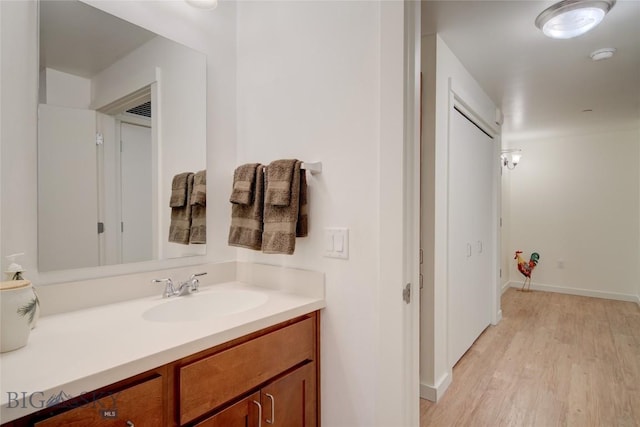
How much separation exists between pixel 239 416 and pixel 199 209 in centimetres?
90

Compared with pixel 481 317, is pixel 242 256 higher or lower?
higher

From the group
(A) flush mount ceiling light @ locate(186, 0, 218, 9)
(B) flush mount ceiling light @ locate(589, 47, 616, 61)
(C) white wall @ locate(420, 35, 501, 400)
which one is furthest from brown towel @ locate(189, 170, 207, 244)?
(B) flush mount ceiling light @ locate(589, 47, 616, 61)

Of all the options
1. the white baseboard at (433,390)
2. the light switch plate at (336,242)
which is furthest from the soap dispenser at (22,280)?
the white baseboard at (433,390)

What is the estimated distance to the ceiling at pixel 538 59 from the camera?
5.86ft

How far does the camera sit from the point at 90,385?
0.70 meters

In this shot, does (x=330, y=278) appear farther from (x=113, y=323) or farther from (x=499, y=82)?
(x=499, y=82)

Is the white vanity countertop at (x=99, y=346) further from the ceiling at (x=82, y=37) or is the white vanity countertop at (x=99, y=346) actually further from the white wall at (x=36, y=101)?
the ceiling at (x=82, y=37)

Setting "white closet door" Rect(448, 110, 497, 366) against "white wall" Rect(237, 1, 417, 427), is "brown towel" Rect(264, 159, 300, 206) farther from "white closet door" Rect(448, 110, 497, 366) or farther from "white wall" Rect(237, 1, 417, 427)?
"white closet door" Rect(448, 110, 497, 366)

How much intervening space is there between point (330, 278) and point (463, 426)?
4.28 feet

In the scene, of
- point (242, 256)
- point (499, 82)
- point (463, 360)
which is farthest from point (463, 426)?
point (499, 82)

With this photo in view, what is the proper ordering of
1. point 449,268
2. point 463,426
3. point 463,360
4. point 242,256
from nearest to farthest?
point 242,256, point 463,426, point 449,268, point 463,360

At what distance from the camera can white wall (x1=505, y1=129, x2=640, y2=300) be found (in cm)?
427

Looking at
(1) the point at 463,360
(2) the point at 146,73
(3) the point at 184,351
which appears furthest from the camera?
(1) the point at 463,360

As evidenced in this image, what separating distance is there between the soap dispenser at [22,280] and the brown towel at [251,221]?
70 cm
